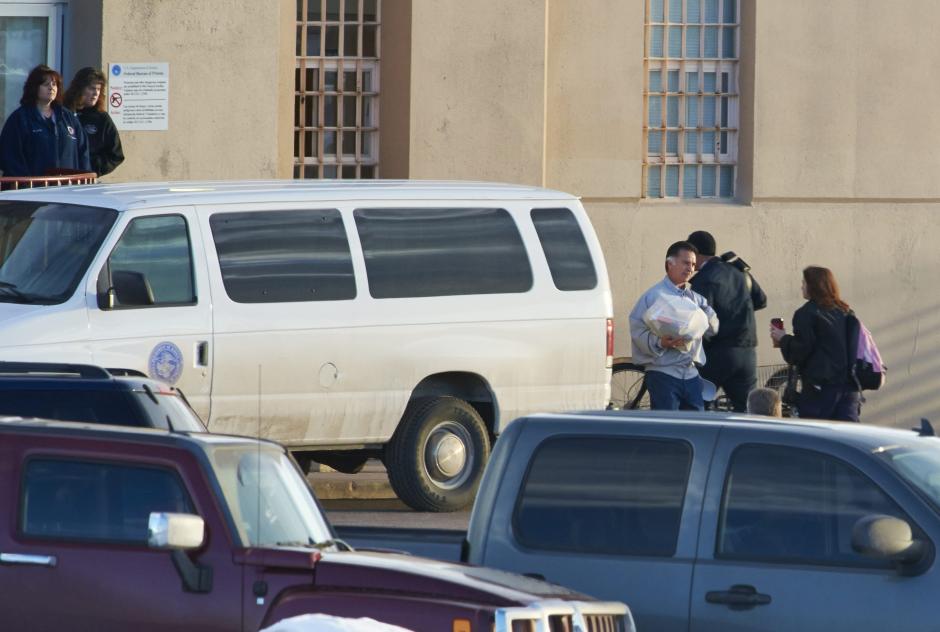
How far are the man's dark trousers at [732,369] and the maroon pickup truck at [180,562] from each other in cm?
923

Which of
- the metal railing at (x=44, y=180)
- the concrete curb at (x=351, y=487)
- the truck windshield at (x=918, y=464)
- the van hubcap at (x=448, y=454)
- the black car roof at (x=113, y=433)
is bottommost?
the concrete curb at (x=351, y=487)

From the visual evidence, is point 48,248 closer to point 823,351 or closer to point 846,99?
point 823,351

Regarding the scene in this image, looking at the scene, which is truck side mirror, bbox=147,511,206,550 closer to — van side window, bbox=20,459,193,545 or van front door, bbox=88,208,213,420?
van side window, bbox=20,459,193,545

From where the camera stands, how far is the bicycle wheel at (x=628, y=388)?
55.3 feet

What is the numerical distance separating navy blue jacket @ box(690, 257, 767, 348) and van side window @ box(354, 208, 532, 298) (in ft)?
8.47

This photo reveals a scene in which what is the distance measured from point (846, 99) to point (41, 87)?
8.31 metres

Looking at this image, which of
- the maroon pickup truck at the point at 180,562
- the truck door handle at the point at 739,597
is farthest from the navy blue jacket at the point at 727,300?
the maroon pickup truck at the point at 180,562

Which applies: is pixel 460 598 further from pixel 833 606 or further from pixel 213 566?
pixel 833 606

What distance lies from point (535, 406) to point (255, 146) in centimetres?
543

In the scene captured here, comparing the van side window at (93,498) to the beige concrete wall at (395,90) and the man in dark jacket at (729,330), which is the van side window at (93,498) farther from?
the beige concrete wall at (395,90)

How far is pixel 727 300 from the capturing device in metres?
15.6

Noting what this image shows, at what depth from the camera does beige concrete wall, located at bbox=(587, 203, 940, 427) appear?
62.6 ft

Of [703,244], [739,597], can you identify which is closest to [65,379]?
[739,597]

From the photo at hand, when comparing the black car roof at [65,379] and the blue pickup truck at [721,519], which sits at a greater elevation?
the black car roof at [65,379]
